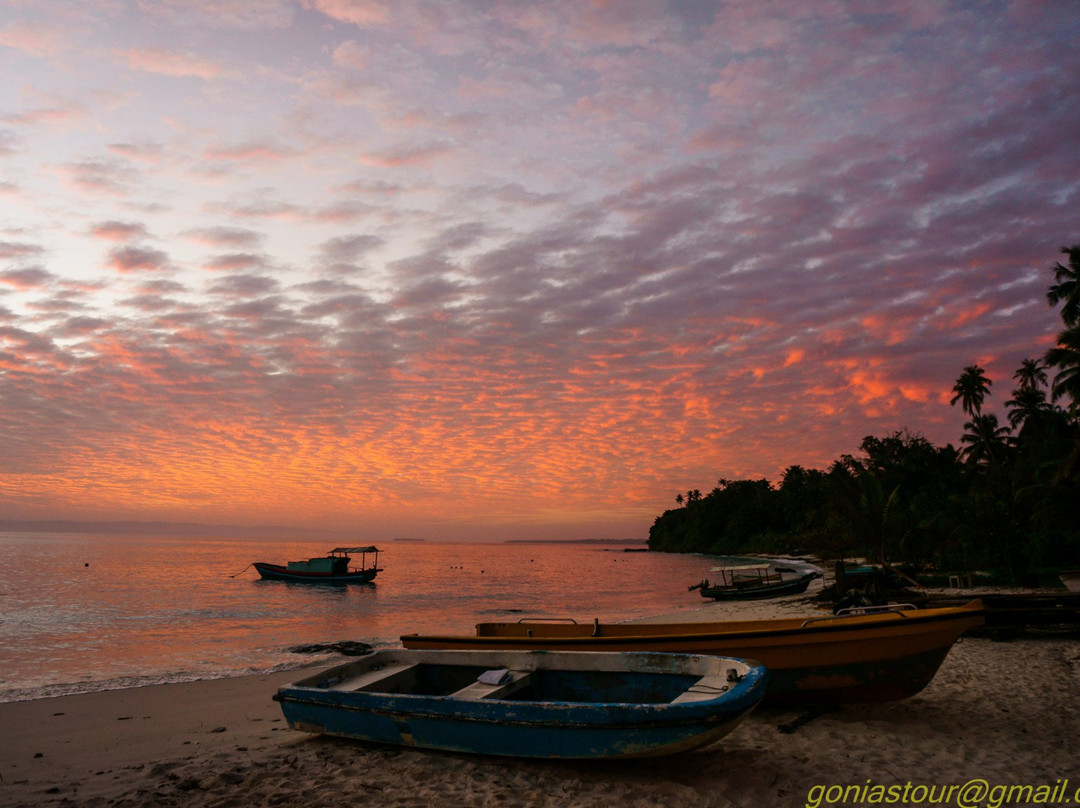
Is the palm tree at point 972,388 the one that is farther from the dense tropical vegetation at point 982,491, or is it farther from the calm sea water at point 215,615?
the calm sea water at point 215,615

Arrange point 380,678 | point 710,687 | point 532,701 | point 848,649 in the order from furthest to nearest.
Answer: point 848,649, point 380,678, point 710,687, point 532,701

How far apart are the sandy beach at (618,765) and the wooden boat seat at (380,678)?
27.2 inches

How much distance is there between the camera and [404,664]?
377 inches

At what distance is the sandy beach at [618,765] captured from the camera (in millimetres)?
6570

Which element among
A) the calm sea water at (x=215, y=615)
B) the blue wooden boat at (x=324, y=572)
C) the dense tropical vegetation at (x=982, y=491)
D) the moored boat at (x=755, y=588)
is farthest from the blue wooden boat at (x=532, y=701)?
the blue wooden boat at (x=324, y=572)

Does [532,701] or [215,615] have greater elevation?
[532,701]

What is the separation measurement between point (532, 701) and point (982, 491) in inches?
1783

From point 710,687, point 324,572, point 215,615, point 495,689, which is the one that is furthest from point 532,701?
point 324,572

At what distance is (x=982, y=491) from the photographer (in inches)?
1646

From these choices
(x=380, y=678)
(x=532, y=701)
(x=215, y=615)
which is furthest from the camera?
(x=215, y=615)

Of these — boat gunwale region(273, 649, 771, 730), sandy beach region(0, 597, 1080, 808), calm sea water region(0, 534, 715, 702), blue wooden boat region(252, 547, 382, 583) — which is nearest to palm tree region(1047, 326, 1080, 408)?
calm sea water region(0, 534, 715, 702)

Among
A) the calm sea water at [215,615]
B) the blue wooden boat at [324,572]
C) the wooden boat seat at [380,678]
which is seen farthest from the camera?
the blue wooden boat at [324,572]

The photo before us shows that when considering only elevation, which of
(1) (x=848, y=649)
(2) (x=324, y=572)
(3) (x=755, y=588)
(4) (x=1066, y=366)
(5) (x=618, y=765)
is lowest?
(3) (x=755, y=588)

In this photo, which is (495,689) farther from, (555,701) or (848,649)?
(848,649)
